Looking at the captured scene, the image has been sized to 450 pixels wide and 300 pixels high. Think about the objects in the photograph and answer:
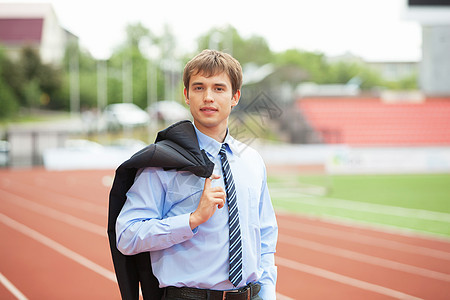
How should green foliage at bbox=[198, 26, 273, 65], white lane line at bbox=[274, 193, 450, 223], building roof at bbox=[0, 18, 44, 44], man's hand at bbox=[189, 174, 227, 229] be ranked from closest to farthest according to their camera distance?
man's hand at bbox=[189, 174, 227, 229]
white lane line at bbox=[274, 193, 450, 223]
building roof at bbox=[0, 18, 44, 44]
green foliage at bbox=[198, 26, 273, 65]

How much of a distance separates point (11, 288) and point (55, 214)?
19.0 ft

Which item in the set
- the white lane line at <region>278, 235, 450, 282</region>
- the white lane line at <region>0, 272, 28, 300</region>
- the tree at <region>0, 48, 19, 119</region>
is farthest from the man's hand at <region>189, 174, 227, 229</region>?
the tree at <region>0, 48, 19, 119</region>

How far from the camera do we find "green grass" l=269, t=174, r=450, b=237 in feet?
36.7

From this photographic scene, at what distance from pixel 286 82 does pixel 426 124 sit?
741 centimetres

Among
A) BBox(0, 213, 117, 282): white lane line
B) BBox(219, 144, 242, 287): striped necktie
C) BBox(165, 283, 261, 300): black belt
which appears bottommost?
BBox(0, 213, 117, 282): white lane line

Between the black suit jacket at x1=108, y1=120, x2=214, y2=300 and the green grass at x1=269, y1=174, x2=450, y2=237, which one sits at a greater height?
the black suit jacket at x1=108, y1=120, x2=214, y2=300

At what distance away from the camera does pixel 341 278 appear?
265 inches

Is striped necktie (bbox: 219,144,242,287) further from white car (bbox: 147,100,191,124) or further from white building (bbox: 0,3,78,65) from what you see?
white building (bbox: 0,3,78,65)

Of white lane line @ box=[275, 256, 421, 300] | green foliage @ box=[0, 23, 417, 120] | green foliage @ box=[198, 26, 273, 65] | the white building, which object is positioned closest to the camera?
white lane line @ box=[275, 256, 421, 300]

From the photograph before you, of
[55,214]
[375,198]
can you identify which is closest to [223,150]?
[55,214]

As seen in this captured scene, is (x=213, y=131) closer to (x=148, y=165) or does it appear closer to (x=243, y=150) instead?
(x=243, y=150)

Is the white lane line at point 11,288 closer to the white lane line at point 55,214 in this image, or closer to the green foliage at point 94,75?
the white lane line at point 55,214

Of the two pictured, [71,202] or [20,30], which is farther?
[20,30]

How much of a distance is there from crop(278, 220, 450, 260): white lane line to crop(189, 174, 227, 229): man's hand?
6739 millimetres
